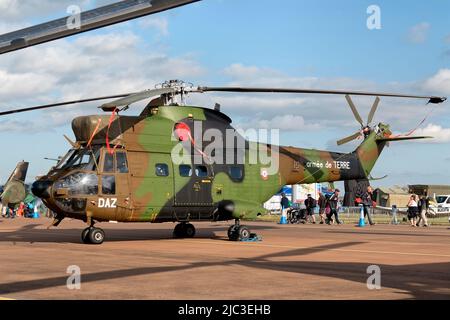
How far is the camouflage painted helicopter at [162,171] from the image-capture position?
1781cm

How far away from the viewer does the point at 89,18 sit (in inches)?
235

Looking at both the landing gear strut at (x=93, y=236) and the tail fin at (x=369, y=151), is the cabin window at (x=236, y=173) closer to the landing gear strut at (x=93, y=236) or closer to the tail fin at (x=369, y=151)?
the landing gear strut at (x=93, y=236)

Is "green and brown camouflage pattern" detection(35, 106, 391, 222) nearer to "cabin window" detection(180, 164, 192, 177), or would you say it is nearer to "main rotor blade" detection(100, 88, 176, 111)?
"cabin window" detection(180, 164, 192, 177)

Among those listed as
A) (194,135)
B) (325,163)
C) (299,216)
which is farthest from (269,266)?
(299,216)

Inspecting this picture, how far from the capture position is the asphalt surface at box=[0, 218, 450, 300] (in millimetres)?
9234

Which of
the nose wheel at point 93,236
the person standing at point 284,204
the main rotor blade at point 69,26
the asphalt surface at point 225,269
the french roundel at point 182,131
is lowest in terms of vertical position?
the asphalt surface at point 225,269

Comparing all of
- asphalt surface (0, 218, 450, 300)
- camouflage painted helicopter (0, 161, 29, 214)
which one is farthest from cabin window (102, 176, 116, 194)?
camouflage painted helicopter (0, 161, 29, 214)

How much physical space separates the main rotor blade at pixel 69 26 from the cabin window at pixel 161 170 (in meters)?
13.1

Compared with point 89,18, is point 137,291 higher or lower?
lower

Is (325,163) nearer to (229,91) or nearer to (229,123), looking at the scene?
(229,123)

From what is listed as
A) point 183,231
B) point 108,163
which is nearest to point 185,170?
point 108,163

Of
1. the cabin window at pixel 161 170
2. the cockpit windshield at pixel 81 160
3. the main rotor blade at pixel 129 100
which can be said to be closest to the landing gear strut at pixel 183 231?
the cabin window at pixel 161 170

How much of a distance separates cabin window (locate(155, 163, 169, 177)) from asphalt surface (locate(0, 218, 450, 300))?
2.13 m

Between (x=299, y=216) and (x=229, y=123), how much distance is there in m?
Result: 17.5
